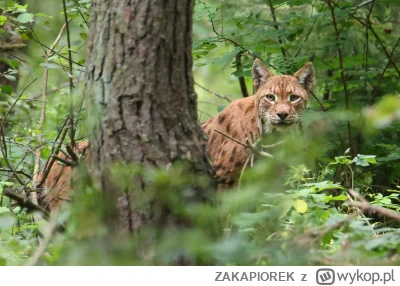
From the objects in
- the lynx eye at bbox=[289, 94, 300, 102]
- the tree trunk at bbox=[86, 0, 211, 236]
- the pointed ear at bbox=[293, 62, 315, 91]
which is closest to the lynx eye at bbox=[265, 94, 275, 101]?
the lynx eye at bbox=[289, 94, 300, 102]

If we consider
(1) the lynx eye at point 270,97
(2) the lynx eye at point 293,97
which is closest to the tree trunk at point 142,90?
(1) the lynx eye at point 270,97

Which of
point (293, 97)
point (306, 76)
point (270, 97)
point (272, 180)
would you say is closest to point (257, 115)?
point (270, 97)

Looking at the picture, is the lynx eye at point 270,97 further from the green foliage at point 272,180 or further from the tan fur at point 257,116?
the green foliage at point 272,180

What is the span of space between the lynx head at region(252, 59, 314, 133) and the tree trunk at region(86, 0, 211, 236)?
9.90 ft

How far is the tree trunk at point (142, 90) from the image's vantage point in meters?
3.36

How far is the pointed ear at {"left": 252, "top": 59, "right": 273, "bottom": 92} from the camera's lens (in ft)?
22.2

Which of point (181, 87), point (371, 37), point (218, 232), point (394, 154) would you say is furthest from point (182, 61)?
point (371, 37)

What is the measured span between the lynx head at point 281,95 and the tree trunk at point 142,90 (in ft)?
9.90

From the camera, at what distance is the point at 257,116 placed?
6559 millimetres

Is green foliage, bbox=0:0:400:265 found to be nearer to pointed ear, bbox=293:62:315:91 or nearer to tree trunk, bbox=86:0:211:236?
tree trunk, bbox=86:0:211:236

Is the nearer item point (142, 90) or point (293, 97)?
point (142, 90)

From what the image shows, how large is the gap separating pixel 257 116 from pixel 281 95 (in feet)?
1.00

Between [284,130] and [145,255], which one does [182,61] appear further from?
[284,130]

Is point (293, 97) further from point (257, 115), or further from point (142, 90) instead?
point (142, 90)
